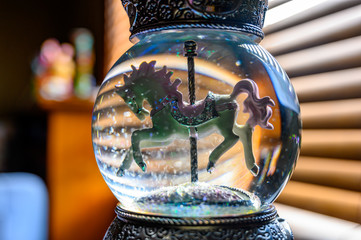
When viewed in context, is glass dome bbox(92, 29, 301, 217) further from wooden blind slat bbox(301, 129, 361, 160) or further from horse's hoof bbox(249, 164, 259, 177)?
wooden blind slat bbox(301, 129, 361, 160)

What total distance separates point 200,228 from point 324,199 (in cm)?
56

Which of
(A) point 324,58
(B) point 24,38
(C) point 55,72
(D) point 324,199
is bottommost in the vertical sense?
(D) point 324,199

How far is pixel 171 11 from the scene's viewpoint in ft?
2.51

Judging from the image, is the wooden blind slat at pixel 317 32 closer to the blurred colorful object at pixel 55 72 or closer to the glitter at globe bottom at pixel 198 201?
the glitter at globe bottom at pixel 198 201

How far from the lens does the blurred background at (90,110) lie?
3.51 ft

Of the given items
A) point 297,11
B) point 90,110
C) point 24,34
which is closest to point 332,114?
point 297,11

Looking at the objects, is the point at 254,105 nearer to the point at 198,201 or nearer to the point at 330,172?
the point at 198,201

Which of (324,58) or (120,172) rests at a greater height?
(324,58)

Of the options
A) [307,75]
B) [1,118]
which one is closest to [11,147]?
[1,118]

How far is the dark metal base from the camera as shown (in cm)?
69

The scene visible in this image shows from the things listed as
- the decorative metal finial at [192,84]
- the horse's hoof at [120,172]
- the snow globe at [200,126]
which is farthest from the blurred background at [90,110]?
the horse's hoof at [120,172]

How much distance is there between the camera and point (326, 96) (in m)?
1.14

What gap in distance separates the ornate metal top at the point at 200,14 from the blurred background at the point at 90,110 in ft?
1.30

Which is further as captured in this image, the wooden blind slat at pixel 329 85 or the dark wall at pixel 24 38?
the dark wall at pixel 24 38
